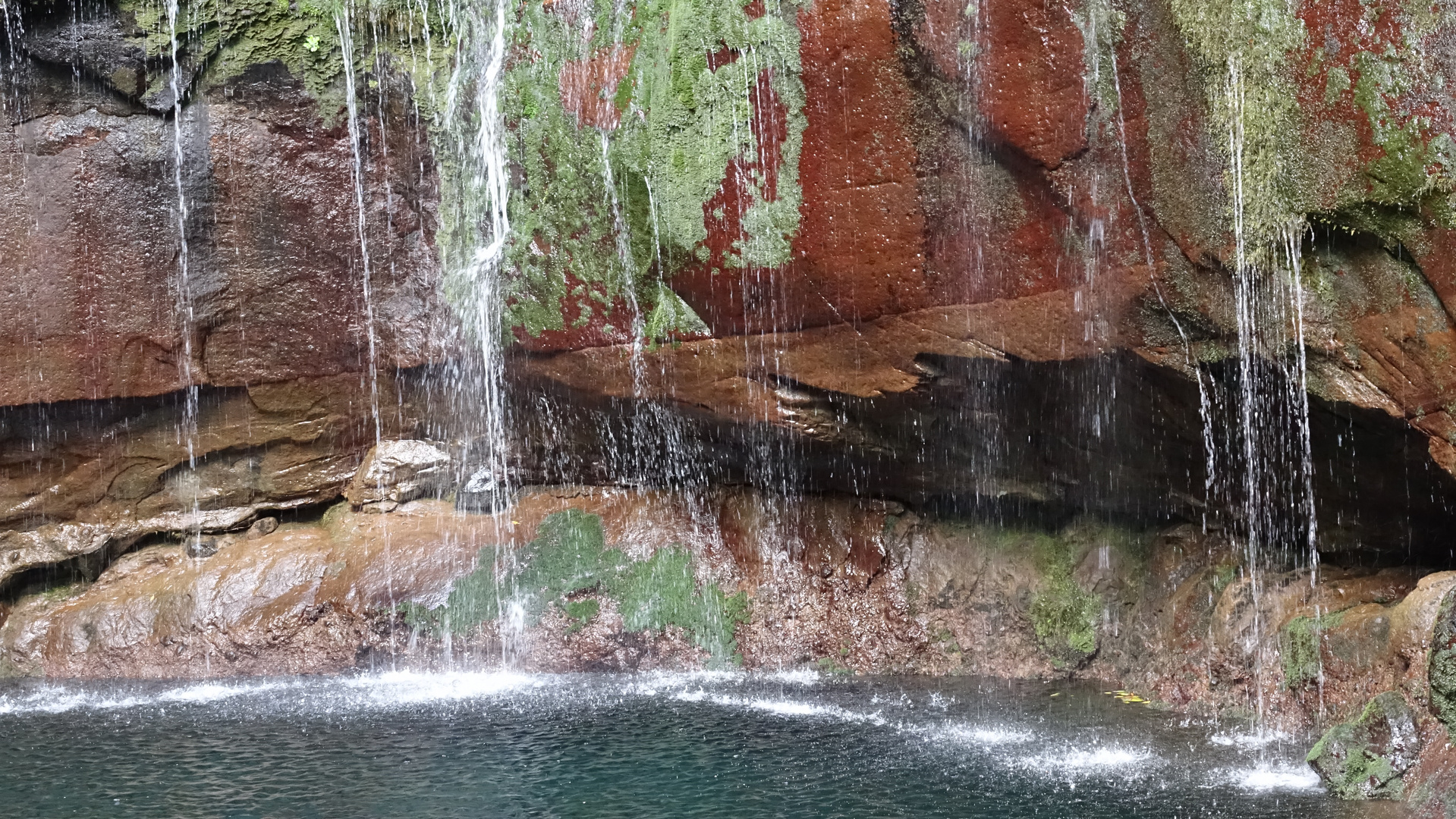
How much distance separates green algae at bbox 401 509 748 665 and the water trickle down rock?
803 mm

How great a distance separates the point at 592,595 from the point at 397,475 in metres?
1.73

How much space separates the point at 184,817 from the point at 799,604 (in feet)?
13.8

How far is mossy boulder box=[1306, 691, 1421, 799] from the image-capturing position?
17.2ft

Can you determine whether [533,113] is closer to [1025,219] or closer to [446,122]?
[446,122]

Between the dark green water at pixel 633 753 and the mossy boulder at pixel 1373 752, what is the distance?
12cm

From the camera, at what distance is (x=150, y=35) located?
823 centimetres

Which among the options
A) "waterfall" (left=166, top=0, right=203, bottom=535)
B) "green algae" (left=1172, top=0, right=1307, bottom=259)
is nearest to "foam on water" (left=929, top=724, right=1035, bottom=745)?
"green algae" (left=1172, top=0, right=1307, bottom=259)

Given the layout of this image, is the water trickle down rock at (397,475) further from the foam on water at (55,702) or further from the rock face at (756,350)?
the foam on water at (55,702)

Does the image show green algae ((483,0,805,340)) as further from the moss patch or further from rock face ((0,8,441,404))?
rock face ((0,8,441,404))

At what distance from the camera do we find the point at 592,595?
8.70m

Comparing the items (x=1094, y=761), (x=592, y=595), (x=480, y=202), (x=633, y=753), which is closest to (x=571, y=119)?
(x=480, y=202)

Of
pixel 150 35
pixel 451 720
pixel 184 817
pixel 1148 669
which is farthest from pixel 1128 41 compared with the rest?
pixel 150 35

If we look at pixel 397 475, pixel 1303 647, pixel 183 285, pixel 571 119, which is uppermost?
pixel 571 119

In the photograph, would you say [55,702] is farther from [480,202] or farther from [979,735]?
[979,735]
